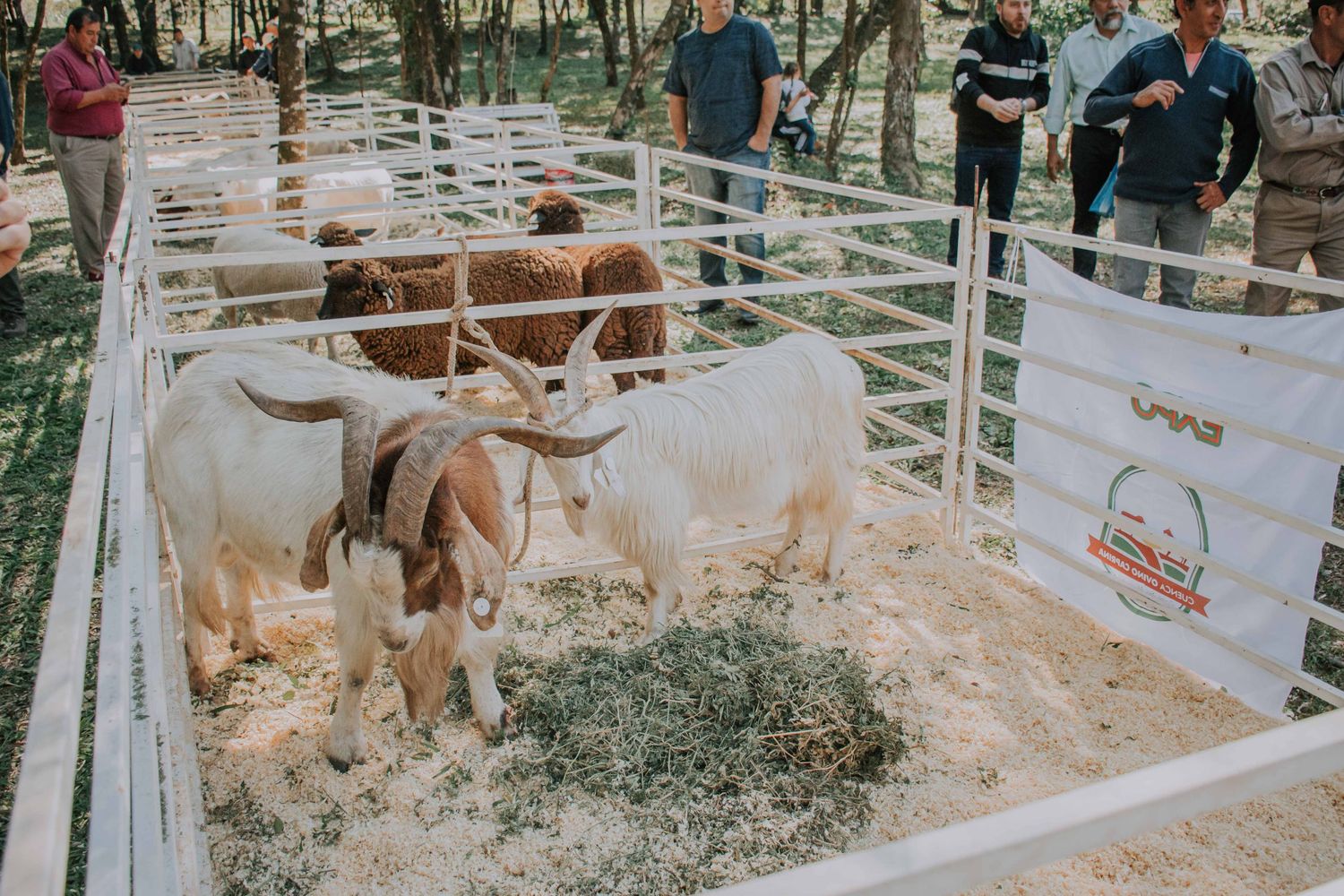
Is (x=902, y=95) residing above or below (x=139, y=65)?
below

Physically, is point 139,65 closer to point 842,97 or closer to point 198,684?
point 842,97

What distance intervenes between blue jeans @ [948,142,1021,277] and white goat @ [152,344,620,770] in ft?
17.8

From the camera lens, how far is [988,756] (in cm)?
330

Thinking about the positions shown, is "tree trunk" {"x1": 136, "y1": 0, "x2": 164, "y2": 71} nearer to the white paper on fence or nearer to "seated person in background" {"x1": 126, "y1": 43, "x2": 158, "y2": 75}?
"seated person in background" {"x1": 126, "y1": 43, "x2": 158, "y2": 75}

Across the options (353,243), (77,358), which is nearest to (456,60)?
(77,358)

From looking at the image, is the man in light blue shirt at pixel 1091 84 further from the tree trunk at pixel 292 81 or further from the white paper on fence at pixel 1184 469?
the tree trunk at pixel 292 81

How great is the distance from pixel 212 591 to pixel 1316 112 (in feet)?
18.1

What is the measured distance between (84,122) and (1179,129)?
8727 millimetres

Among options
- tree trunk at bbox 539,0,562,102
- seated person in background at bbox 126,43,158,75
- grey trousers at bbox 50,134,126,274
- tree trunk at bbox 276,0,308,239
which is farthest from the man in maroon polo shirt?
seated person in background at bbox 126,43,158,75

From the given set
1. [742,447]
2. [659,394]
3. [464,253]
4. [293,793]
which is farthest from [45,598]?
[742,447]

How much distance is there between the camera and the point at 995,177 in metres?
7.63

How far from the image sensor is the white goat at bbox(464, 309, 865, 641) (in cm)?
378

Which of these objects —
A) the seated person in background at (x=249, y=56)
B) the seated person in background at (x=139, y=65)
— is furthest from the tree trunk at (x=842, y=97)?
the seated person in background at (x=139, y=65)

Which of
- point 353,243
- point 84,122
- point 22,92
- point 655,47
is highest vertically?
point 655,47
